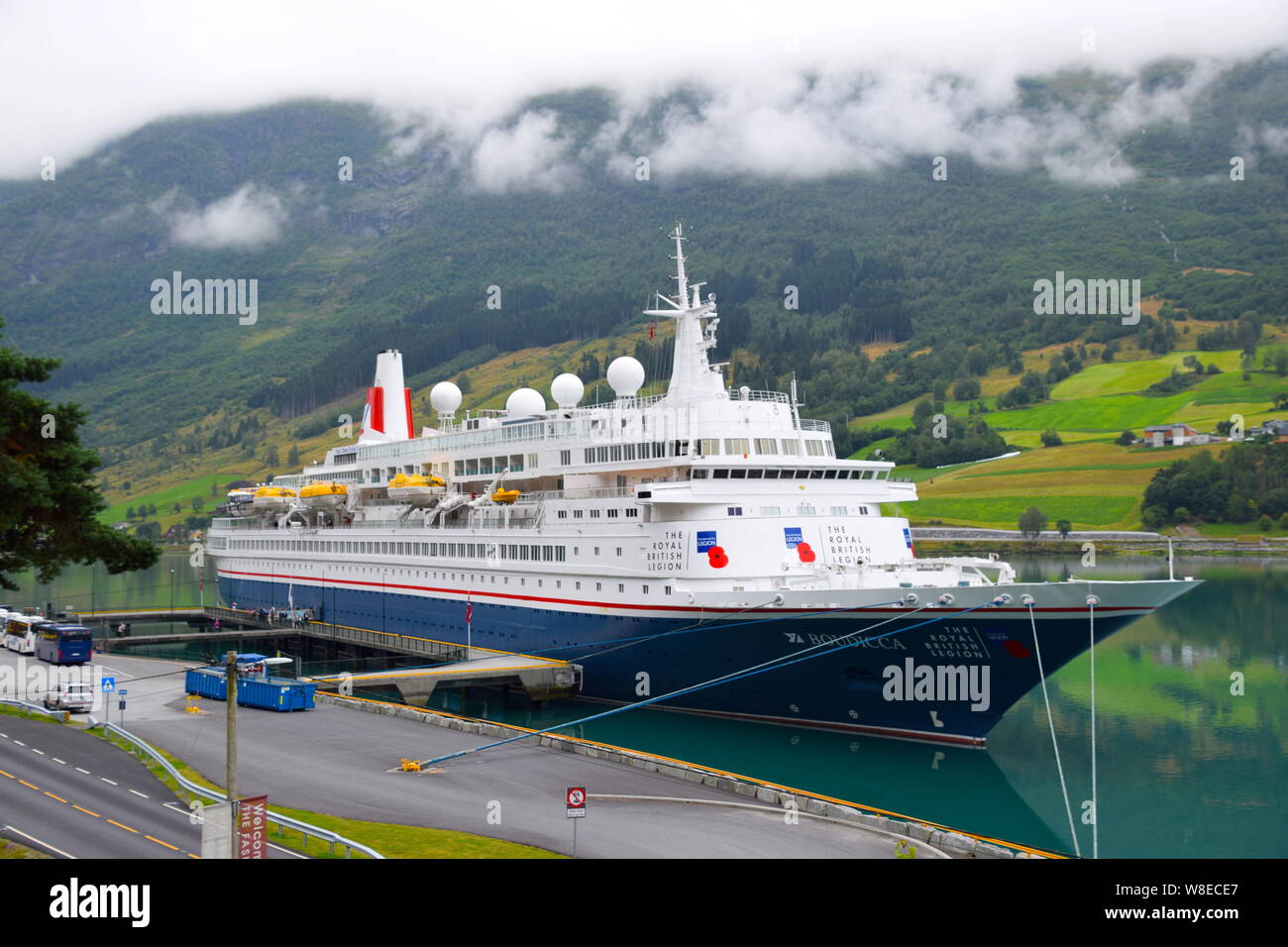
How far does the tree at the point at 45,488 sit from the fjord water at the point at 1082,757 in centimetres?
1074

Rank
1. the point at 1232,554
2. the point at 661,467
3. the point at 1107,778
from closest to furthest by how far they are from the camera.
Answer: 1. the point at 1107,778
2. the point at 661,467
3. the point at 1232,554

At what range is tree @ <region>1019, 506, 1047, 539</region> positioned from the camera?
94.7 m

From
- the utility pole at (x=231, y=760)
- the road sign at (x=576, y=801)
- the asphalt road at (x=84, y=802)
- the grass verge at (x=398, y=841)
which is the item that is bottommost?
the grass verge at (x=398, y=841)

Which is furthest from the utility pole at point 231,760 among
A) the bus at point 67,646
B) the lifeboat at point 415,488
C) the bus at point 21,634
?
the bus at point 21,634

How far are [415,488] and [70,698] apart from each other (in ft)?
52.1

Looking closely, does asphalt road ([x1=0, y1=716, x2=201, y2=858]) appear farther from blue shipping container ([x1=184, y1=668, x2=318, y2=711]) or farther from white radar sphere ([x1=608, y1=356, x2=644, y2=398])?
white radar sphere ([x1=608, y1=356, x2=644, y2=398])

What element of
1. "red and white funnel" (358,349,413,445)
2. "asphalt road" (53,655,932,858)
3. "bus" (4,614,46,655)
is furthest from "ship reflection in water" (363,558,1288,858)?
"red and white funnel" (358,349,413,445)

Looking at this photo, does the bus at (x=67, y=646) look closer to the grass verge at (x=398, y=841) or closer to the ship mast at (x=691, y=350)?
the ship mast at (x=691, y=350)

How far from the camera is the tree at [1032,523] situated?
311 ft
